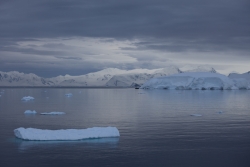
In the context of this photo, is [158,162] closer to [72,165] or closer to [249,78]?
[72,165]

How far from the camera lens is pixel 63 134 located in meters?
14.5

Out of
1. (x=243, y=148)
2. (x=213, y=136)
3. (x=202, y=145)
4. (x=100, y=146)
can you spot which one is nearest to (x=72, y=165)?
(x=100, y=146)

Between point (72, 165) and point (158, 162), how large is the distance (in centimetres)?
276

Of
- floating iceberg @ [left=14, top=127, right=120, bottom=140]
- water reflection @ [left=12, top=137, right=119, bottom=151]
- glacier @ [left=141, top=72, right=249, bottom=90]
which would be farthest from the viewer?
glacier @ [left=141, top=72, right=249, bottom=90]

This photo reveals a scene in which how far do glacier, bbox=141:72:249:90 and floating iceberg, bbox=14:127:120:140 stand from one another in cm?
8312

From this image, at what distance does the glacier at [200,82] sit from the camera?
95812 millimetres

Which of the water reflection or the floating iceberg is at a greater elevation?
the floating iceberg

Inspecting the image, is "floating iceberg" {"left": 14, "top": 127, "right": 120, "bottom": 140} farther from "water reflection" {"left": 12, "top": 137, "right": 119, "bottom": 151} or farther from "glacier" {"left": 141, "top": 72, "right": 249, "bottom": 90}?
"glacier" {"left": 141, "top": 72, "right": 249, "bottom": 90}

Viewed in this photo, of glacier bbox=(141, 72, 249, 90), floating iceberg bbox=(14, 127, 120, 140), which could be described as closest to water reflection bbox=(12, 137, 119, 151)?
floating iceberg bbox=(14, 127, 120, 140)

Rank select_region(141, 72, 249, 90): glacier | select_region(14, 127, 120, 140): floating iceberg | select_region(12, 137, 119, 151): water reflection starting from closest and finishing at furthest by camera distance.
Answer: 1. select_region(12, 137, 119, 151): water reflection
2. select_region(14, 127, 120, 140): floating iceberg
3. select_region(141, 72, 249, 90): glacier

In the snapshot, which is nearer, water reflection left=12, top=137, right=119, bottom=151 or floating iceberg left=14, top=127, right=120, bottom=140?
water reflection left=12, top=137, right=119, bottom=151

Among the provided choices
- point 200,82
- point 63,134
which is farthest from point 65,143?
point 200,82

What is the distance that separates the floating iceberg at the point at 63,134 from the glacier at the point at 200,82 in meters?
83.1

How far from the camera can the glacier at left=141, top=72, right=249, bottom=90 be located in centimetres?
9581
